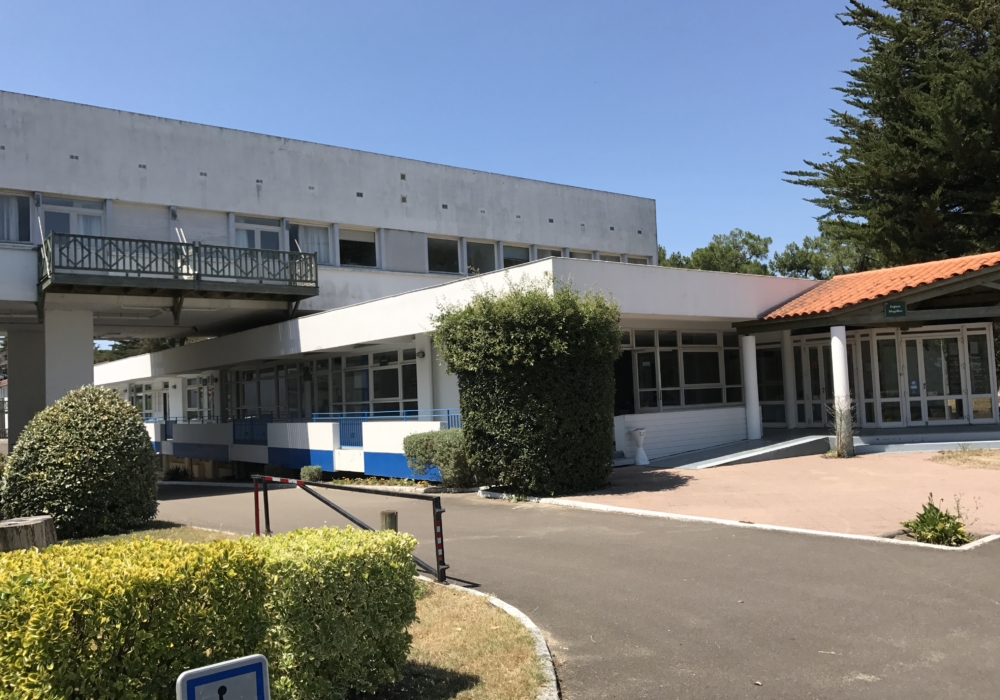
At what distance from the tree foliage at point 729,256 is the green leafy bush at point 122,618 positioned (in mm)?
47401

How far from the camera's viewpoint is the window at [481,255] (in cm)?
2967

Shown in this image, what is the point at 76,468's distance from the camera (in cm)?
1141

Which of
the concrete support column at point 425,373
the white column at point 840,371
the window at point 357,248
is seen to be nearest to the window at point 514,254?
the window at point 357,248

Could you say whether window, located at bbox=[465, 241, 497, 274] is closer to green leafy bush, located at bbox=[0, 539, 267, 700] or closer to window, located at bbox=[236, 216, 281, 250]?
window, located at bbox=[236, 216, 281, 250]

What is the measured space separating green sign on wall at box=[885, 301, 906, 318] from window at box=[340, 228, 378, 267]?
16324 millimetres

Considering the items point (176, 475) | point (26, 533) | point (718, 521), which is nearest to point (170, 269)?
point (176, 475)

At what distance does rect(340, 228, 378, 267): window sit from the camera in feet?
88.2

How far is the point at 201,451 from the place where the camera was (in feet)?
95.6

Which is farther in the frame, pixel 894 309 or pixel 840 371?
pixel 840 371

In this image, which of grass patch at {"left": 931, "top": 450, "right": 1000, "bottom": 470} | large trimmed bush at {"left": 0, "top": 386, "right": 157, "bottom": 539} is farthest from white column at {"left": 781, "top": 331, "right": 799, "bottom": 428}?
large trimmed bush at {"left": 0, "top": 386, "right": 157, "bottom": 539}

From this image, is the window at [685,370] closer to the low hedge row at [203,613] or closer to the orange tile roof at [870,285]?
the orange tile roof at [870,285]

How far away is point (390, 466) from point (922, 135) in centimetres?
2019

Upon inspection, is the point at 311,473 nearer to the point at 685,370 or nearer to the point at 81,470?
the point at 81,470

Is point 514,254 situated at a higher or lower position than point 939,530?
higher
